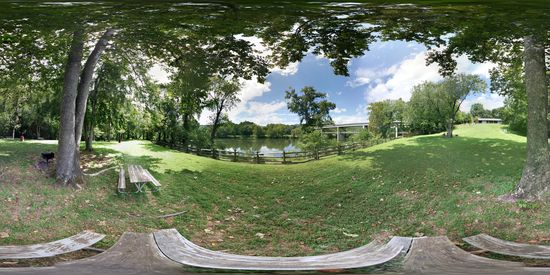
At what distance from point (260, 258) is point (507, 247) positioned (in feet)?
5.05

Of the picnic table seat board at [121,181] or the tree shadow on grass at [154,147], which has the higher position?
the tree shadow on grass at [154,147]

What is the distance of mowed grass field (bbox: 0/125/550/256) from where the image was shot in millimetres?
2307

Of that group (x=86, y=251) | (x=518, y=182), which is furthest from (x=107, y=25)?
(x=518, y=182)

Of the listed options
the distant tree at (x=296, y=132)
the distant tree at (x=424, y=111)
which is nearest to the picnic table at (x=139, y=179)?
the distant tree at (x=296, y=132)

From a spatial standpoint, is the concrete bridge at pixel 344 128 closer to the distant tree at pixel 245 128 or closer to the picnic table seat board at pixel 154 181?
the distant tree at pixel 245 128

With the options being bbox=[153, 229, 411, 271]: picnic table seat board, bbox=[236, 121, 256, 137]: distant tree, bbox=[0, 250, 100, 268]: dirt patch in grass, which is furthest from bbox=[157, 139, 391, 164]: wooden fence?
bbox=[0, 250, 100, 268]: dirt patch in grass

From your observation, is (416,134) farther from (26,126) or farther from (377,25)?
(26,126)

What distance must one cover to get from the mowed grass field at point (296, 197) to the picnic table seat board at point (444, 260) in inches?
3.3

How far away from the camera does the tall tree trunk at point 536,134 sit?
238cm

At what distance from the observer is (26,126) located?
2439mm

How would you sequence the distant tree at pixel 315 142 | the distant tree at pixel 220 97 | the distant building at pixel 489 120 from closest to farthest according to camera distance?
the distant tree at pixel 220 97 < the distant tree at pixel 315 142 < the distant building at pixel 489 120

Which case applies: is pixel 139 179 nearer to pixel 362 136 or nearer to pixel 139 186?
pixel 139 186

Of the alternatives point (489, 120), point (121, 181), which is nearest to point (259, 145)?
point (121, 181)

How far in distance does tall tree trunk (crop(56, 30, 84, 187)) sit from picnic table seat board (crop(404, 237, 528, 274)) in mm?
2079
